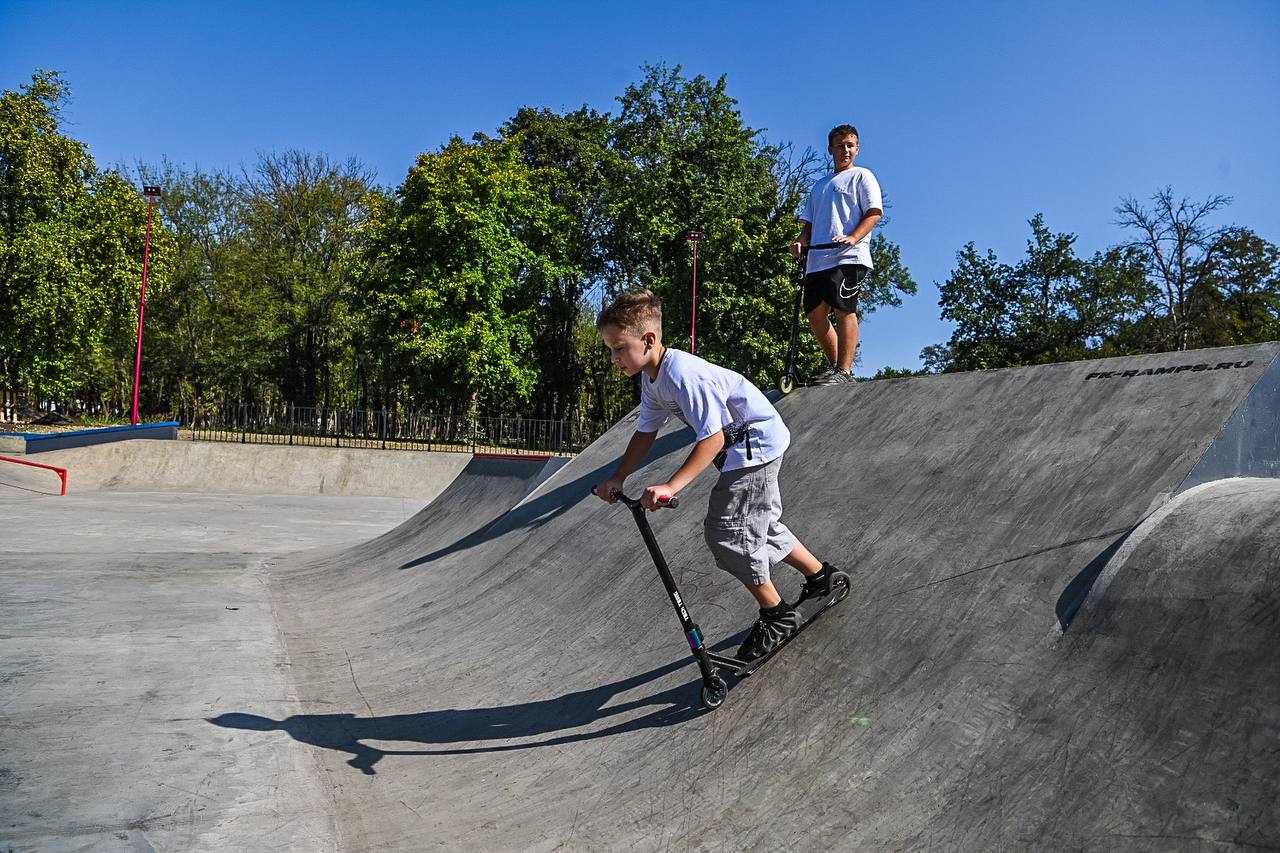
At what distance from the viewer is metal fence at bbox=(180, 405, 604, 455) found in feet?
96.3

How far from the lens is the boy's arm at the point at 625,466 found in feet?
11.3

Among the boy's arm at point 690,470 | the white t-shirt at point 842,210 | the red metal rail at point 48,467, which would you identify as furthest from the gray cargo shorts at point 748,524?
the red metal rail at point 48,467

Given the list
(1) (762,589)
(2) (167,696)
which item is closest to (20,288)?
(2) (167,696)

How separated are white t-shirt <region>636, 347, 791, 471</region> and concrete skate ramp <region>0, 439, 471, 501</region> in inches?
816

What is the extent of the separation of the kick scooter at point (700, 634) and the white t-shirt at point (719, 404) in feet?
1.27

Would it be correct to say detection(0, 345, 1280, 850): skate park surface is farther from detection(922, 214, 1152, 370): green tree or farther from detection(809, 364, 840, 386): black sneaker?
detection(922, 214, 1152, 370): green tree

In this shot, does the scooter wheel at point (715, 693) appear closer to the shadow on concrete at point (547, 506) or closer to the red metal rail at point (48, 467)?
the shadow on concrete at point (547, 506)

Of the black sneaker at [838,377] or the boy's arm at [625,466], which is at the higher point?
the black sneaker at [838,377]

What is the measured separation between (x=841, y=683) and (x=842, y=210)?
3885mm

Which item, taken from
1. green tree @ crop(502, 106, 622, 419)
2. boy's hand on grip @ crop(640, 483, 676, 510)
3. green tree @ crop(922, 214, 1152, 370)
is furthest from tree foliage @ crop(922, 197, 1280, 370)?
boy's hand on grip @ crop(640, 483, 676, 510)

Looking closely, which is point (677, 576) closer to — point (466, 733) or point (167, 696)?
point (466, 733)

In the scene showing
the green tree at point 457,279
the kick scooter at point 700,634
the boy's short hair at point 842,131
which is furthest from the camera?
the green tree at point 457,279

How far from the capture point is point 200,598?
7.46 m

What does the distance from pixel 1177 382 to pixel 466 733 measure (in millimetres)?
3287
